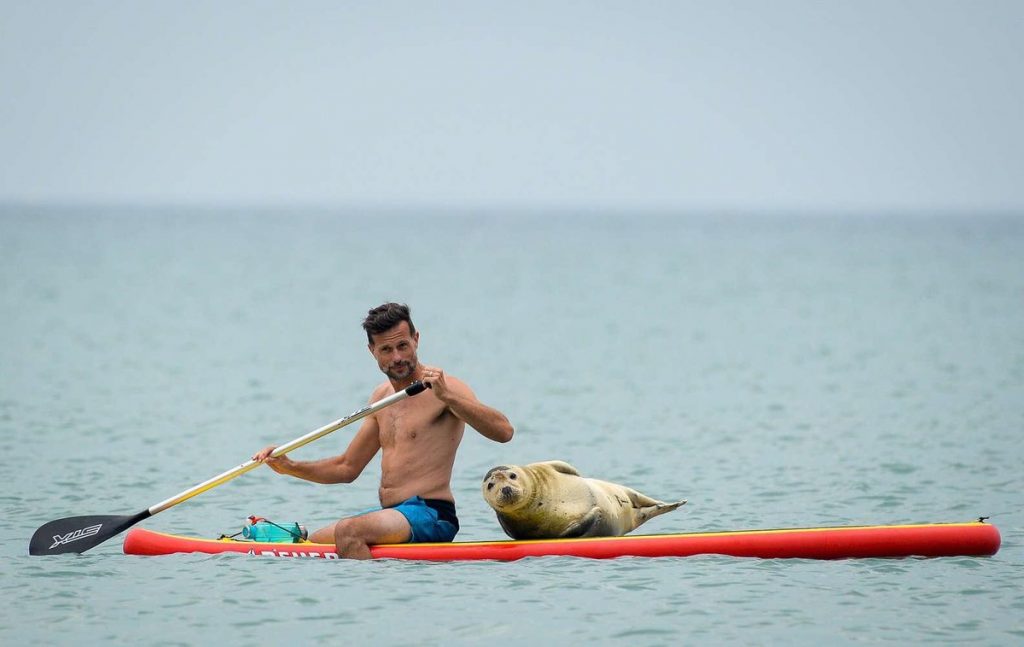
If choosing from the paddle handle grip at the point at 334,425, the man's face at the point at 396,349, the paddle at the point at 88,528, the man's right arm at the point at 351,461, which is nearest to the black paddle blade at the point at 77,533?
the paddle at the point at 88,528

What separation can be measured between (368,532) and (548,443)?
8.31 m

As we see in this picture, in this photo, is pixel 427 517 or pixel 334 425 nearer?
pixel 427 517

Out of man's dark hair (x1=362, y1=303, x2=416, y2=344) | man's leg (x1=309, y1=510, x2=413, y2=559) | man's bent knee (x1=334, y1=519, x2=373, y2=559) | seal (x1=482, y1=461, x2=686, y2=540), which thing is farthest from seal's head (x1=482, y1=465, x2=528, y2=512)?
man's dark hair (x1=362, y1=303, x2=416, y2=344)

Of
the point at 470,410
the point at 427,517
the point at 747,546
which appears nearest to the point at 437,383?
the point at 470,410

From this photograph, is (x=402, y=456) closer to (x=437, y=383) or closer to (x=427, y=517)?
(x=427, y=517)

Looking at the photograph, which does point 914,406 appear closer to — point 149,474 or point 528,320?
point 149,474

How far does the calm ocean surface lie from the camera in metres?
10.2

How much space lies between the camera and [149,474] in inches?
648

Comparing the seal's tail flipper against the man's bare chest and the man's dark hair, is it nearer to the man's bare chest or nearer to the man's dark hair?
the man's bare chest

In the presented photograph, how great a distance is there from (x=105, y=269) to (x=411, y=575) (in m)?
54.9

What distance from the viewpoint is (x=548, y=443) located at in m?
19.2

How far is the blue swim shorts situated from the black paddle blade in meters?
1.86

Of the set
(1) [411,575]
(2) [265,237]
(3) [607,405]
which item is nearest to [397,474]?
(1) [411,575]

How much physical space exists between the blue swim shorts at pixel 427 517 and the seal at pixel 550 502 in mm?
324
